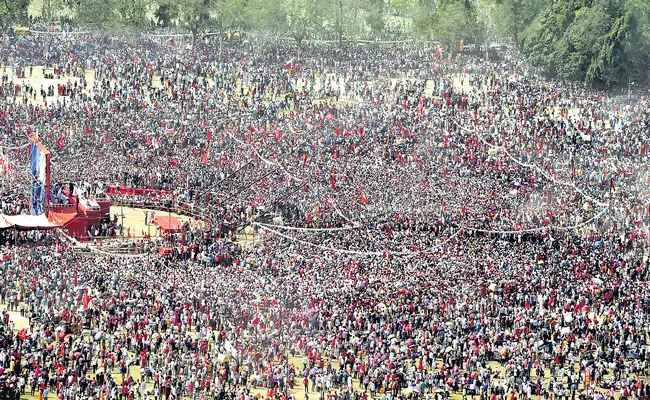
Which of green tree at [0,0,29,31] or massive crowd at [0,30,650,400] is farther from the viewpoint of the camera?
green tree at [0,0,29,31]

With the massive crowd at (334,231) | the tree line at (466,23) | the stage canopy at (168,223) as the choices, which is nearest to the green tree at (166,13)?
the tree line at (466,23)

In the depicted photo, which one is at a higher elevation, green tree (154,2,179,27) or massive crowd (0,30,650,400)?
green tree (154,2,179,27)

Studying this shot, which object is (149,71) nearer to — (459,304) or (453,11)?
(453,11)

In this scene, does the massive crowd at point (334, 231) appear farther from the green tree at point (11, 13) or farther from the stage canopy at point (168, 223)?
the green tree at point (11, 13)

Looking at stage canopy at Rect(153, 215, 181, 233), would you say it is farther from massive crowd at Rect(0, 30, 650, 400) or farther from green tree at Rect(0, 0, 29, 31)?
green tree at Rect(0, 0, 29, 31)

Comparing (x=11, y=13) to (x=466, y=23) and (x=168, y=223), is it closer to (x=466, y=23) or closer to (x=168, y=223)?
(x=466, y=23)

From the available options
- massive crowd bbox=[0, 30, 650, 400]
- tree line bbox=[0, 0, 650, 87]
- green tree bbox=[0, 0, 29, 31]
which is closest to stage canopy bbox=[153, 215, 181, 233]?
massive crowd bbox=[0, 30, 650, 400]
